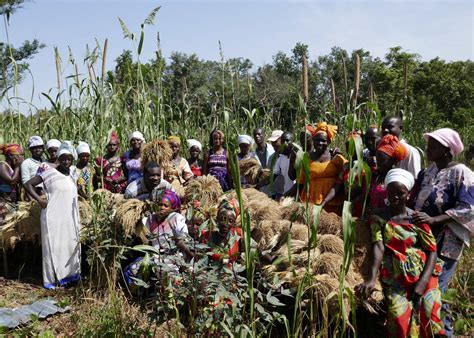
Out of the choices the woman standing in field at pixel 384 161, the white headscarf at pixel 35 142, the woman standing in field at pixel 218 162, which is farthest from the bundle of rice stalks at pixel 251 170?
the white headscarf at pixel 35 142

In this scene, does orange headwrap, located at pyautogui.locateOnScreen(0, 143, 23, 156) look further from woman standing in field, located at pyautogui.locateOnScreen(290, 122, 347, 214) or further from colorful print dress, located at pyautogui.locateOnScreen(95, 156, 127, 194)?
woman standing in field, located at pyautogui.locateOnScreen(290, 122, 347, 214)

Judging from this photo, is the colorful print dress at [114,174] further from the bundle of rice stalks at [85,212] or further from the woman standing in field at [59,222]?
the woman standing in field at [59,222]

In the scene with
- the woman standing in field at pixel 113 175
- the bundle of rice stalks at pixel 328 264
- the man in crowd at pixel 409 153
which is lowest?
the bundle of rice stalks at pixel 328 264

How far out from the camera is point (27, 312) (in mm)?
3439

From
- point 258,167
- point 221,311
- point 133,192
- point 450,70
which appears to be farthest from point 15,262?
point 450,70

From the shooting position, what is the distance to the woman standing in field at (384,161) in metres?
3.20

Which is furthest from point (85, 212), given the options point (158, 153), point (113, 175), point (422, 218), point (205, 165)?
point (422, 218)

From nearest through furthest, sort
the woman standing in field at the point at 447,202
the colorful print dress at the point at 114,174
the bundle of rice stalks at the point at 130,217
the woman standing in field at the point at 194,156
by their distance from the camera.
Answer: the woman standing in field at the point at 447,202, the bundle of rice stalks at the point at 130,217, the colorful print dress at the point at 114,174, the woman standing in field at the point at 194,156

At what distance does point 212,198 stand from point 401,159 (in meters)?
1.61

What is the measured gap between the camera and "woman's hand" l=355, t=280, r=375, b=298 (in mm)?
2600

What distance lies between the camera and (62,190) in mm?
4227

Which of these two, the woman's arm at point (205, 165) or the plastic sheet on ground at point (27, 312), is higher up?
the woman's arm at point (205, 165)

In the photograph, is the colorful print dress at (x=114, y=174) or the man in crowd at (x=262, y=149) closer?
the colorful print dress at (x=114, y=174)

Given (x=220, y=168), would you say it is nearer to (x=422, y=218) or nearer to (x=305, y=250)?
(x=305, y=250)
